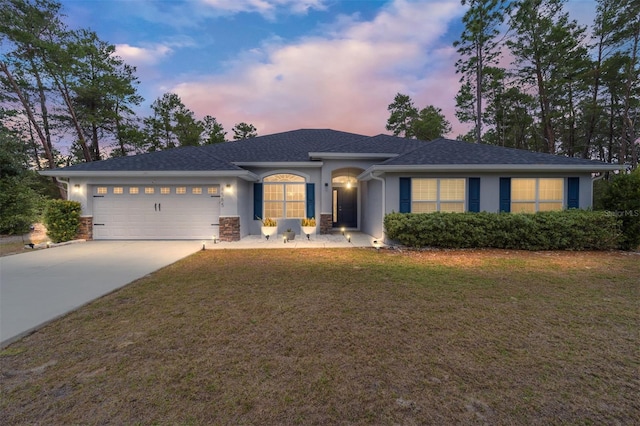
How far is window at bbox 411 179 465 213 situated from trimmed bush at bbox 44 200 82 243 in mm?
12367

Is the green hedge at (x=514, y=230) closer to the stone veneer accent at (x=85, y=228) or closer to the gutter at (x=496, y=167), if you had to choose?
the gutter at (x=496, y=167)

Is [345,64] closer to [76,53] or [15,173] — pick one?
[15,173]

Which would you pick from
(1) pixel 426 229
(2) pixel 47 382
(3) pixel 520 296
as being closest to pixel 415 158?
(1) pixel 426 229

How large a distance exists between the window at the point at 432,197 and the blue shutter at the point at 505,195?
4.51 feet

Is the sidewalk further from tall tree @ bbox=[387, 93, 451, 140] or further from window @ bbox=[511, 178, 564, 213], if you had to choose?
tall tree @ bbox=[387, 93, 451, 140]

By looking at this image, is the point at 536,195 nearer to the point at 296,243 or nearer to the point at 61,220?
the point at 296,243

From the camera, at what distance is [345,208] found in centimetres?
1366

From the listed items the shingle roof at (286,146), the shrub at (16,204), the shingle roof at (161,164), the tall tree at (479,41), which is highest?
the tall tree at (479,41)

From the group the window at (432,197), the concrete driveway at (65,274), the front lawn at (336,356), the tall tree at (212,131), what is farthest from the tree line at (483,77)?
the front lawn at (336,356)

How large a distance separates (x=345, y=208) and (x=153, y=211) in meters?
8.38

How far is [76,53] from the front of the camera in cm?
1720

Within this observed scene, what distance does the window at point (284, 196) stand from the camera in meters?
11.8

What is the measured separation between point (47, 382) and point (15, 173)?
46.3ft

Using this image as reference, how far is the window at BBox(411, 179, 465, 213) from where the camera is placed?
30.9 ft
